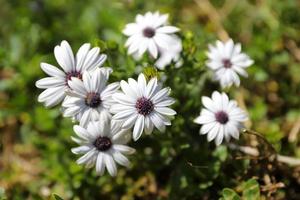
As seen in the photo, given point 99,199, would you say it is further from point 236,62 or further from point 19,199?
point 236,62

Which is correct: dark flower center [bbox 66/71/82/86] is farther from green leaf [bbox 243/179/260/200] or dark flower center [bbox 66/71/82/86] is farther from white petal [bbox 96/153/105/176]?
green leaf [bbox 243/179/260/200]

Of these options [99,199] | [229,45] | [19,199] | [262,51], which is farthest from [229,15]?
[19,199]

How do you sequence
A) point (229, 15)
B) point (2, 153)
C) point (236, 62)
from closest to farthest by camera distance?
point (236, 62) → point (2, 153) → point (229, 15)

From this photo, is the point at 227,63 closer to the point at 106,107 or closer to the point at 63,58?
the point at 106,107

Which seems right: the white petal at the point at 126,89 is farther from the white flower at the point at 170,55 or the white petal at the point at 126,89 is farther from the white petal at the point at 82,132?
the white flower at the point at 170,55

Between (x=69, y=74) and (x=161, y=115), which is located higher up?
(x=69, y=74)

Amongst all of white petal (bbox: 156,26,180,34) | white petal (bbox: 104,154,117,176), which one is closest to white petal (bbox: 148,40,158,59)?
white petal (bbox: 156,26,180,34)
